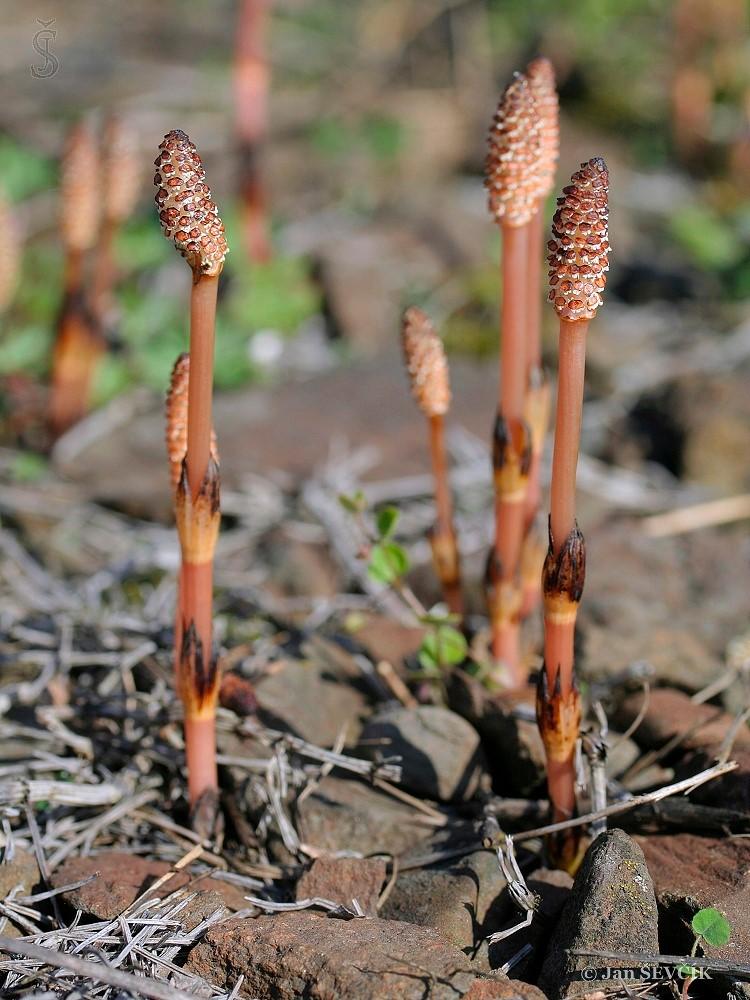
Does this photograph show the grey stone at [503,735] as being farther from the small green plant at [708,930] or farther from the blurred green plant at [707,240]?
the blurred green plant at [707,240]

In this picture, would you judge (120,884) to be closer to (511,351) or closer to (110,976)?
(110,976)

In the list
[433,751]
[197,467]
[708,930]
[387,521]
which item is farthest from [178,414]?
[708,930]

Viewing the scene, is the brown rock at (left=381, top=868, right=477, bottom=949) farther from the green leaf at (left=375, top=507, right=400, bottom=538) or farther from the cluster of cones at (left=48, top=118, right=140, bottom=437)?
the cluster of cones at (left=48, top=118, right=140, bottom=437)

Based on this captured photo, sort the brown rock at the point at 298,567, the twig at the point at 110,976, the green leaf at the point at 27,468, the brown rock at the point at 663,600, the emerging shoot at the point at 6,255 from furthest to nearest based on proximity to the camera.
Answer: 1. the green leaf at the point at 27,468
2. the emerging shoot at the point at 6,255
3. the brown rock at the point at 298,567
4. the brown rock at the point at 663,600
5. the twig at the point at 110,976

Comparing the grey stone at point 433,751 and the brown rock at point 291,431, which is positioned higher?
the brown rock at point 291,431

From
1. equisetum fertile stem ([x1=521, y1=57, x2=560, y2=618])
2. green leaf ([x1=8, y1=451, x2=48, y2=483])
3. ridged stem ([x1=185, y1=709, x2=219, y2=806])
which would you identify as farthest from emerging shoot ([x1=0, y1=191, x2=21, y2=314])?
ridged stem ([x1=185, y1=709, x2=219, y2=806])

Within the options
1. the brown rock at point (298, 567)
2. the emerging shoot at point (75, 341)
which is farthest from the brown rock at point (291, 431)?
the brown rock at point (298, 567)
